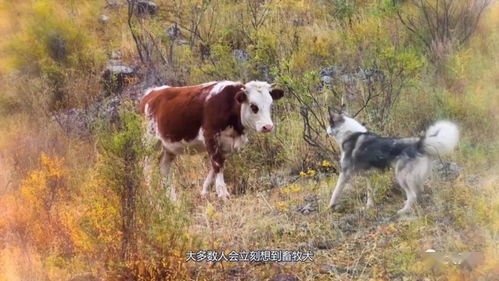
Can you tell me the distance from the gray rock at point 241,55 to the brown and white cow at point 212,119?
2.17ft

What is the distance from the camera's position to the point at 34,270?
327 centimetres

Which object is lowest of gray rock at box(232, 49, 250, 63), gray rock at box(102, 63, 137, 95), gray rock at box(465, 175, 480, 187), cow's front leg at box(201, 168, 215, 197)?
cow's front leg at box(201, 168, 215, 197)

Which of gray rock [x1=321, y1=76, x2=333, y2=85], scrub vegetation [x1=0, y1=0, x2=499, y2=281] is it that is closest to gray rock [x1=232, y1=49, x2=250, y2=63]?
scrub vegetation [x1=0, y1=0, x2=499, y2=281]

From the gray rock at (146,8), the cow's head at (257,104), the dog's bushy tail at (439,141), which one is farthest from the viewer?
the gray rock at (146,8)

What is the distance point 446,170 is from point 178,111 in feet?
5.03

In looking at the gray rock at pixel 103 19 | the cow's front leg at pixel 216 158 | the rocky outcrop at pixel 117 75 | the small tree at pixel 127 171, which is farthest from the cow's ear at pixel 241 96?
the gray rock at pixel 103 19

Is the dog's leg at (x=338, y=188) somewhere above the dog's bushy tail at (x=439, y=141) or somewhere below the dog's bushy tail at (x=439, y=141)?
below

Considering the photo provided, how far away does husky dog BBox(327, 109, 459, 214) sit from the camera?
322cm

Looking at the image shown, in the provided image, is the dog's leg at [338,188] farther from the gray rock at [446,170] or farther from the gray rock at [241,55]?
the gray rock at [241,55]

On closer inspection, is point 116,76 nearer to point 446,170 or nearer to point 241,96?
point 241,96

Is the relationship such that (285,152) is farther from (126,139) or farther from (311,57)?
(126,139)

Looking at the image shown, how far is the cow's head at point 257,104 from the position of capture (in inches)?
145

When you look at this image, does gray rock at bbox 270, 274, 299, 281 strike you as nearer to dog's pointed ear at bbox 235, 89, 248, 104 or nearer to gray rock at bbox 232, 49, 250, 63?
dog's pointed ear at bbox 235, 89, 248, 104

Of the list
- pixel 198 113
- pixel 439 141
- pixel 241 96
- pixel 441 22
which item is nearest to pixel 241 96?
pixel 241 96
